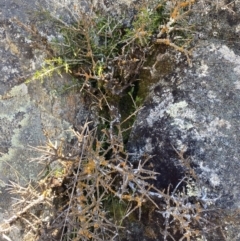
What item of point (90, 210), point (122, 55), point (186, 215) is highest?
point (122, 55)

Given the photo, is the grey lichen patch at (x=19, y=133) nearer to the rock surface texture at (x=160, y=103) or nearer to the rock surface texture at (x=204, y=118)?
the rock surface texture at (x=160, y=103)

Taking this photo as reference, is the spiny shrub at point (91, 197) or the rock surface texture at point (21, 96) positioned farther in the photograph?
the rock surface texture at point (21, 96)

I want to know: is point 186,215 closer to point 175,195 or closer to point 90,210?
point 175,195

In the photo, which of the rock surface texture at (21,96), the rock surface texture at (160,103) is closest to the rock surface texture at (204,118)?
the rock surface texture at (160,103)

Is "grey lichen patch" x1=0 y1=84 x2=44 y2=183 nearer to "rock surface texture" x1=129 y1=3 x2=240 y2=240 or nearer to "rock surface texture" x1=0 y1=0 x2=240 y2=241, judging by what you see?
"rock surface texture" x1=0 y1=0 x2=240 y2=241

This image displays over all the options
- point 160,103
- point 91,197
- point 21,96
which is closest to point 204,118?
point 160,103

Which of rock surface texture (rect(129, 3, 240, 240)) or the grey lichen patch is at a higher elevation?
rock surface texture (rect(129, 3, 240, 240))

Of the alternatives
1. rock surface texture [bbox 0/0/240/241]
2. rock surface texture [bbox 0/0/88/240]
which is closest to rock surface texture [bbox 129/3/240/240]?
rock surface texture [bbox 0/0/240/241]

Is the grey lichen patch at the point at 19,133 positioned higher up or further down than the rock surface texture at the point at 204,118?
further down

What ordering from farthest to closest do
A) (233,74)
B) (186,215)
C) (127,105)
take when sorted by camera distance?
(127,105) → (233,74) → (186,215)

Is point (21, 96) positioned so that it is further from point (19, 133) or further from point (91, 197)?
point (91, 197)

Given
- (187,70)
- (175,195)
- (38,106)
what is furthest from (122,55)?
(175,195)
